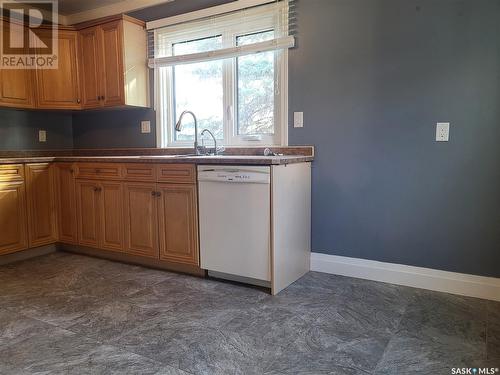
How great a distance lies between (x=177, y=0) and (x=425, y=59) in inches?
86.7

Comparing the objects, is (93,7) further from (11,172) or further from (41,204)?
(41,204)

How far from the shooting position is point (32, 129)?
13.1 ft

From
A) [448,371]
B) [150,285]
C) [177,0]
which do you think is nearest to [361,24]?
[177,0]

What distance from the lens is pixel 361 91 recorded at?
2.69 meters

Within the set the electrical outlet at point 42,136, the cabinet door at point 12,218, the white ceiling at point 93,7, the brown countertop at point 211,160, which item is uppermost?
the white ceiling at point 93,7

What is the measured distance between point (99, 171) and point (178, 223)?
3.15 ft

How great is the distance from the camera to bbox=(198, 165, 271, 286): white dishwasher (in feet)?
8.09

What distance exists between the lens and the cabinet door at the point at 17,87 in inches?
137

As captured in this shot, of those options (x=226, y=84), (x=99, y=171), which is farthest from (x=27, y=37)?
(x=226, y=84)

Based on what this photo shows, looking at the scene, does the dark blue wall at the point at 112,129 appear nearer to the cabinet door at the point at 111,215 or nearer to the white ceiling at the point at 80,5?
the cabinet door at the point at 111,215

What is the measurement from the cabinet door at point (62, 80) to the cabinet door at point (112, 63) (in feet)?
1.29

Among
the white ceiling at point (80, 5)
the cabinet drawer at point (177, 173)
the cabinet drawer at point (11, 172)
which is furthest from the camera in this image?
the white ceiling at point (80, 5)

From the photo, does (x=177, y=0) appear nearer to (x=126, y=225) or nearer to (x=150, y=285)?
(x=126, y=225)

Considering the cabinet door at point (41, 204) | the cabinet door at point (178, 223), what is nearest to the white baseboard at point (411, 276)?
the cabinet door at point (178, 223)
